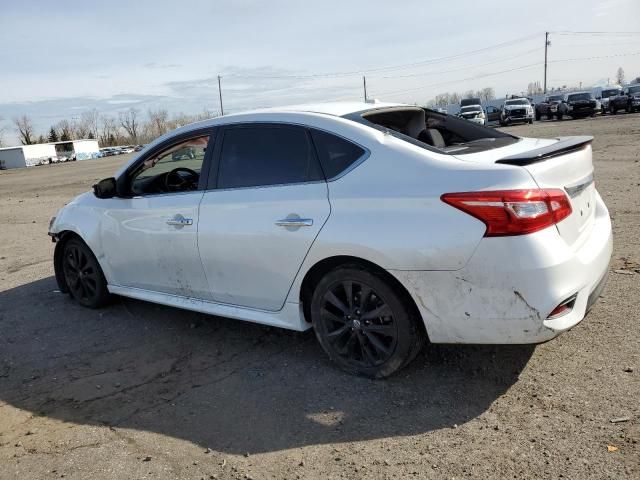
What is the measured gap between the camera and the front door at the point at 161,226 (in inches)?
167

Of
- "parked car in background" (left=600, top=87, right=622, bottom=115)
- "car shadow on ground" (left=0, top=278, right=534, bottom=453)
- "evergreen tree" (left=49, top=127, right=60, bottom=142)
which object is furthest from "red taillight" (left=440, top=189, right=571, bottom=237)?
"evergreen tree" (left=49, top=127, right=60, bottom=142)

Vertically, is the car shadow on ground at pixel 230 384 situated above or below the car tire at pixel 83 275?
below

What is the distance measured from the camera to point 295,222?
140 inches

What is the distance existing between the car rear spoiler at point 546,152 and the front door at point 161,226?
7.46ft

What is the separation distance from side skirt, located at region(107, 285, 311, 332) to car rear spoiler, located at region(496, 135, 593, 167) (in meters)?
1.64

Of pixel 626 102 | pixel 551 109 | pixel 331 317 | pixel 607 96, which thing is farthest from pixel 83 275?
pixel 607 96

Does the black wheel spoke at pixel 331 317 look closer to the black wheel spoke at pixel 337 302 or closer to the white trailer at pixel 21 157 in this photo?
the black wheel spoke at pixel 337 302

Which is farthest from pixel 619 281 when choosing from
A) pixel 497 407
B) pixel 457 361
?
pixel 497 407

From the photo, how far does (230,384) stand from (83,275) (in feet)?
8.20

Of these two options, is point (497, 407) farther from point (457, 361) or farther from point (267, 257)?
point (267, 257)

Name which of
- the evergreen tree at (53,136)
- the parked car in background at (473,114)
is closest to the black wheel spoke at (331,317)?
the parked car in background at (473,114)

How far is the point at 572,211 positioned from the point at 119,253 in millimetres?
3652

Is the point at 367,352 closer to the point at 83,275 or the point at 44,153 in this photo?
the point at 83,275

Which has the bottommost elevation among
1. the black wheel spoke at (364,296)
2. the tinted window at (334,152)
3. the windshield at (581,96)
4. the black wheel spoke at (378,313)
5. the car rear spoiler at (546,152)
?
the black wheel spoke at (378,313)
